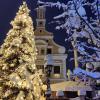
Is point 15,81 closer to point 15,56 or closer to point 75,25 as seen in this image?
point 15,56

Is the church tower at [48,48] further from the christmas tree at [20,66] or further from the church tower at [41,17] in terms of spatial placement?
the christmas tree at [20,66]

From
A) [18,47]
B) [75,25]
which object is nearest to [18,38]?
[18,47]

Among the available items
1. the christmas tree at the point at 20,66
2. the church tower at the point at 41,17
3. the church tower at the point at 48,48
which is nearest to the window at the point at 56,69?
the church tower at the point at 48,48

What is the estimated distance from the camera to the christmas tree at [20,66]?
243 inches

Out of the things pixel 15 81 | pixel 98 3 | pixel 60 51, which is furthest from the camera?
pixel 60 51

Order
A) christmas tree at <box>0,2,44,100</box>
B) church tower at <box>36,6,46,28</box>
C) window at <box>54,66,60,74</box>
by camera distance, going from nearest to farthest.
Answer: christmas tree at <box>0,2,44,100</box> < window at <box>54,66,60,74</box> < church tower at <box>36,6,46,28</box>

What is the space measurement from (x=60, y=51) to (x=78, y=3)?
31.9 ft

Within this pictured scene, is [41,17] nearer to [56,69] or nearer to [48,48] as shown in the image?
[48,48]

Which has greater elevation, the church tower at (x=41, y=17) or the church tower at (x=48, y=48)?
the church tower at (x=41, y=17)

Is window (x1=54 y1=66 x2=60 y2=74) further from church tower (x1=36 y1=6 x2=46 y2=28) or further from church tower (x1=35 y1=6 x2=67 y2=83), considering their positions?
church tower (x1=36 y1=6 x2=46 y2=28)

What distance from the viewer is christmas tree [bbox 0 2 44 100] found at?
618 centimetres

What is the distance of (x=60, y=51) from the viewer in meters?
14.2

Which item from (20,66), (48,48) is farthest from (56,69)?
(20,66)

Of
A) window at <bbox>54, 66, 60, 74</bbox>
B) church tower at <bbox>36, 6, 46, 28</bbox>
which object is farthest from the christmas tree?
church tower at <bbox>36, 6, 46, 28</bbox>
